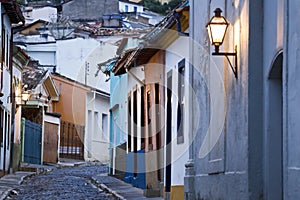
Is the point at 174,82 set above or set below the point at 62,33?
below

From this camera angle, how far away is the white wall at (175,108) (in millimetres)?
15992

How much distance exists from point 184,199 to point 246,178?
4.58m

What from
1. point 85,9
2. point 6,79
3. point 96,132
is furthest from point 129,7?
point 6,79

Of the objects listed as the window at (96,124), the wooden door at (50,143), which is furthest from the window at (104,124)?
the wooden door at (50,143)

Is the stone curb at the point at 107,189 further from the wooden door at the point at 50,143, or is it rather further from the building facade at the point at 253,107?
the wooden door at the point at 50,143

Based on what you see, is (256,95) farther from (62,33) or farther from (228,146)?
(62,33)

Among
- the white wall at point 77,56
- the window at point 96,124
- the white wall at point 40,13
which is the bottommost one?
the window at point 96,124

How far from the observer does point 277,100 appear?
10477 millimetres

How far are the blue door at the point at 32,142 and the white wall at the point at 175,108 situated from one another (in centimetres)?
1819

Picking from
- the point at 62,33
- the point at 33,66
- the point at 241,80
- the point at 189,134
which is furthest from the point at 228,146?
the point at 62,33

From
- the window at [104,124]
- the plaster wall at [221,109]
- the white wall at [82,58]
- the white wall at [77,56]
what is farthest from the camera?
the white wall at [77,56]

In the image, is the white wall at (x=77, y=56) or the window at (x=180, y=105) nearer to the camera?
the window at (x=180, y=105)

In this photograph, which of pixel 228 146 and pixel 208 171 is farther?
pixel 208 171

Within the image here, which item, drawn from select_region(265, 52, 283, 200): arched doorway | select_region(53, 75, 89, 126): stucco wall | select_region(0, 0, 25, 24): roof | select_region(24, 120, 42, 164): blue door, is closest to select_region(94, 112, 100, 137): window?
select_region(53, 75, 89, 126): stucco wall
